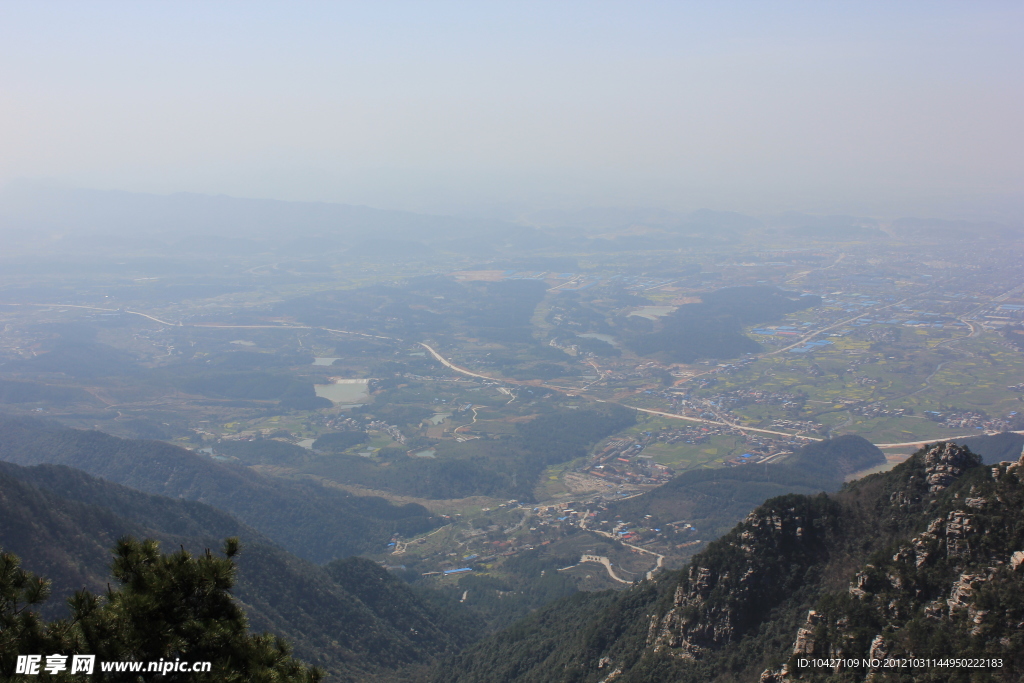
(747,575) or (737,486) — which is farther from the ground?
(747,575)

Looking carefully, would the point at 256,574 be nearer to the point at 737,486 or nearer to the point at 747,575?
the point at 747,575

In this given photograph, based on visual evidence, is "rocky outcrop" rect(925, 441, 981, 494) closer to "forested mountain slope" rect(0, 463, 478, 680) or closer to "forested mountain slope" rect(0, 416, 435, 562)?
"forested mountain slope" rect(0, 463, 478, 680)

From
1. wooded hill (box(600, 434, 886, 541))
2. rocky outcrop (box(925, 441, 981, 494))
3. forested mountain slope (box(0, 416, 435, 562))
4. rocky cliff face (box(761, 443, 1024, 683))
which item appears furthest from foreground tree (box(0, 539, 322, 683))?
forested mountain slope (box(0, 416, 435, 562))

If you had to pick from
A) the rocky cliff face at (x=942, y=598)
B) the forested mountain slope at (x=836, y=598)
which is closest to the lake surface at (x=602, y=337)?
the forested mountain slope at (x=836, y=598)

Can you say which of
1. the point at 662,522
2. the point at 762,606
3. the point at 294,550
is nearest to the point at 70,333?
the point at 294,550

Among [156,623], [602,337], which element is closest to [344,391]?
[602,337]

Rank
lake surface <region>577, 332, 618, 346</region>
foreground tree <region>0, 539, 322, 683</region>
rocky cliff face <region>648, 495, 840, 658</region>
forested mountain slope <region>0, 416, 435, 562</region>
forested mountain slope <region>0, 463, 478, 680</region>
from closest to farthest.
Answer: foreground tree <region>0, 539, 322, 683</region> < rocky cliff face <region>648, 495, 840, 658</region> < forested mountain slope <region>0, 463, 478, 680</region> < forested mountain slope <region>0, 416, 435, 562</region> < lake surface <region>577, 332, 618, 346</region>

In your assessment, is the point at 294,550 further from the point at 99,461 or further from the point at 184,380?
the point at 184,380
